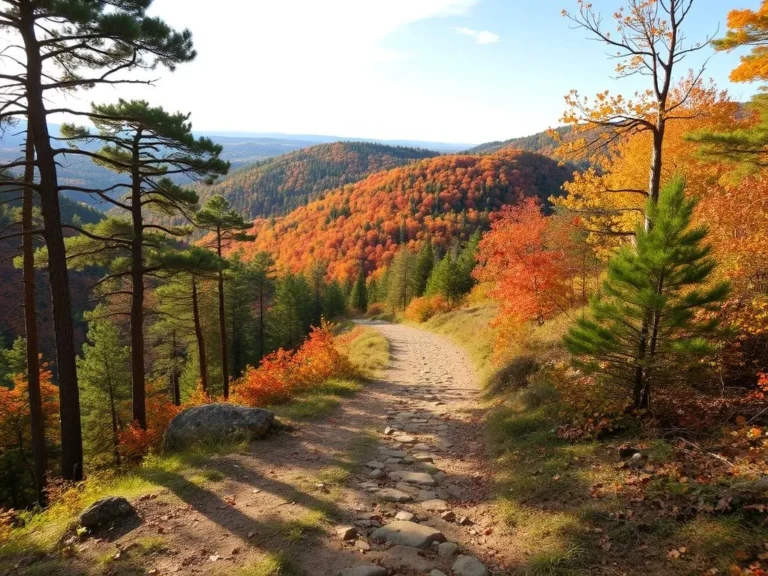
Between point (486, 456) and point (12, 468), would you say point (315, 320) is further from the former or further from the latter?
point (486, 456)

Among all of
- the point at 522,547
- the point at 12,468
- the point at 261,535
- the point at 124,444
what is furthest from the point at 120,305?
the point at 522,547

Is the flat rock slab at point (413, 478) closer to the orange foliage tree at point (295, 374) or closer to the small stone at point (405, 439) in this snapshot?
the small stone at point (405, 439)

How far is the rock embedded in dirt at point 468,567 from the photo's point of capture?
4.11 meters

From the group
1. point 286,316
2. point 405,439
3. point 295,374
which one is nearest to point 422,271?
point 286,316

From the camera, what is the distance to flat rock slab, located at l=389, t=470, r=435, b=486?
259 inches

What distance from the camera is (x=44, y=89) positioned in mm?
7527

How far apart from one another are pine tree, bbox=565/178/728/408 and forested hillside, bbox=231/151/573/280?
8367cm

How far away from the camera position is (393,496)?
5.95 m

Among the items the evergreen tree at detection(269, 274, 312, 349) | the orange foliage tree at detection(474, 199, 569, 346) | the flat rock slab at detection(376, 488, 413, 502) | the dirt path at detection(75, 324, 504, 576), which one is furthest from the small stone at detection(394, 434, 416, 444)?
the evergreen tree at detection(269, 274, 312, 349)

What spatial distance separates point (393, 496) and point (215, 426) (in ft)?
14.1

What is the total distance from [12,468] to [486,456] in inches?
937

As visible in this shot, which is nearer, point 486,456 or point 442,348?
point 486,456

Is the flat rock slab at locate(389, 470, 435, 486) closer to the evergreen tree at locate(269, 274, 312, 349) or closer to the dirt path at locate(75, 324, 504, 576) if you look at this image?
the dirt path at locate(75, 324, 504, 576)

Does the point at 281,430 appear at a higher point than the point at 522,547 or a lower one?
lower
